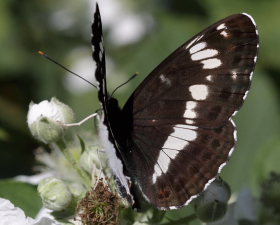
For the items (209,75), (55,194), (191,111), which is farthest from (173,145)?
(55,194)

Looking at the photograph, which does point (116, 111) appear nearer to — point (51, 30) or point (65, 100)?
point (65, 100)

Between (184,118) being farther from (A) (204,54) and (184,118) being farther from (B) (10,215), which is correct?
(B) (10,215)

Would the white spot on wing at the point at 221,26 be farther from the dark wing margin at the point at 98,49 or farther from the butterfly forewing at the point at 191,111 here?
the dark wing margin at the point at 98,49

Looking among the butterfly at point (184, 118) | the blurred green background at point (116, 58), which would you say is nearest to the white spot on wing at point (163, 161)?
the butterfly at point (184, 118)

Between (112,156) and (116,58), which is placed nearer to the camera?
(112,156)

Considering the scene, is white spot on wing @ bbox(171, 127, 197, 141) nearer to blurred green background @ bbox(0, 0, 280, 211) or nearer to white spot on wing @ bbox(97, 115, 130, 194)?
white spot on wing @ bbox(97, 115, 130, 194)

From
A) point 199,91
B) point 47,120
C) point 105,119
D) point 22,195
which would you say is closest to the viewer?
point 105,119

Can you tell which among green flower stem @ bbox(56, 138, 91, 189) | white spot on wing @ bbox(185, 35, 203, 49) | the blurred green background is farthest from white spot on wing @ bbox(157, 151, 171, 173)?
the blurred green background
